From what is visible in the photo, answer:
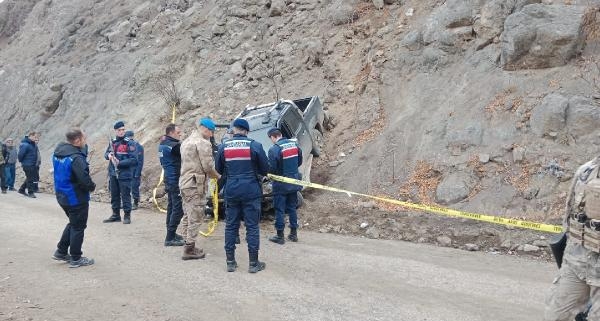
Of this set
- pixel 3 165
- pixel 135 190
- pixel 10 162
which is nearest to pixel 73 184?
pixel 135 190

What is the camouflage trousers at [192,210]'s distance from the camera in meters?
7.21

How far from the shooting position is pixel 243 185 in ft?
21.3

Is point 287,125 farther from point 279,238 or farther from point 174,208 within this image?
point 174,208

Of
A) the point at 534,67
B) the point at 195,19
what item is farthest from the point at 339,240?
the point at 195,19

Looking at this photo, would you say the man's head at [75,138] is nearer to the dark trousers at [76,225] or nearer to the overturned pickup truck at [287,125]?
the dark trousers at [76,225]

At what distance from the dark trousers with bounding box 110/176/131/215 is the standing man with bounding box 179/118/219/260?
2.97m

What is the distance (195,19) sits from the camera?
1997 cm

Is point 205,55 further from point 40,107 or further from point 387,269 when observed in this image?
point 387,269

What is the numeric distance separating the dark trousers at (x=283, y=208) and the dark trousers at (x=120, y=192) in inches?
125

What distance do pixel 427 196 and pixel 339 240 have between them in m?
2.25

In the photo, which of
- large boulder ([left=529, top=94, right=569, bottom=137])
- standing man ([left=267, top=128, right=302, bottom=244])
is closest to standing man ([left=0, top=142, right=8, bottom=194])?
standing man ([left=267, top=128, right=302, bottom=244])

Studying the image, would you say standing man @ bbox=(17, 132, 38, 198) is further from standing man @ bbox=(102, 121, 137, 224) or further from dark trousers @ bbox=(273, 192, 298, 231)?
dark trousers @ bbox=(273, 192, 298, 231)

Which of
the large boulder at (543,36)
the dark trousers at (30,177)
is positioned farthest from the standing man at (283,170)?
the dark trousers at (30,177)

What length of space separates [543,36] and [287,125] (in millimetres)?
5419
